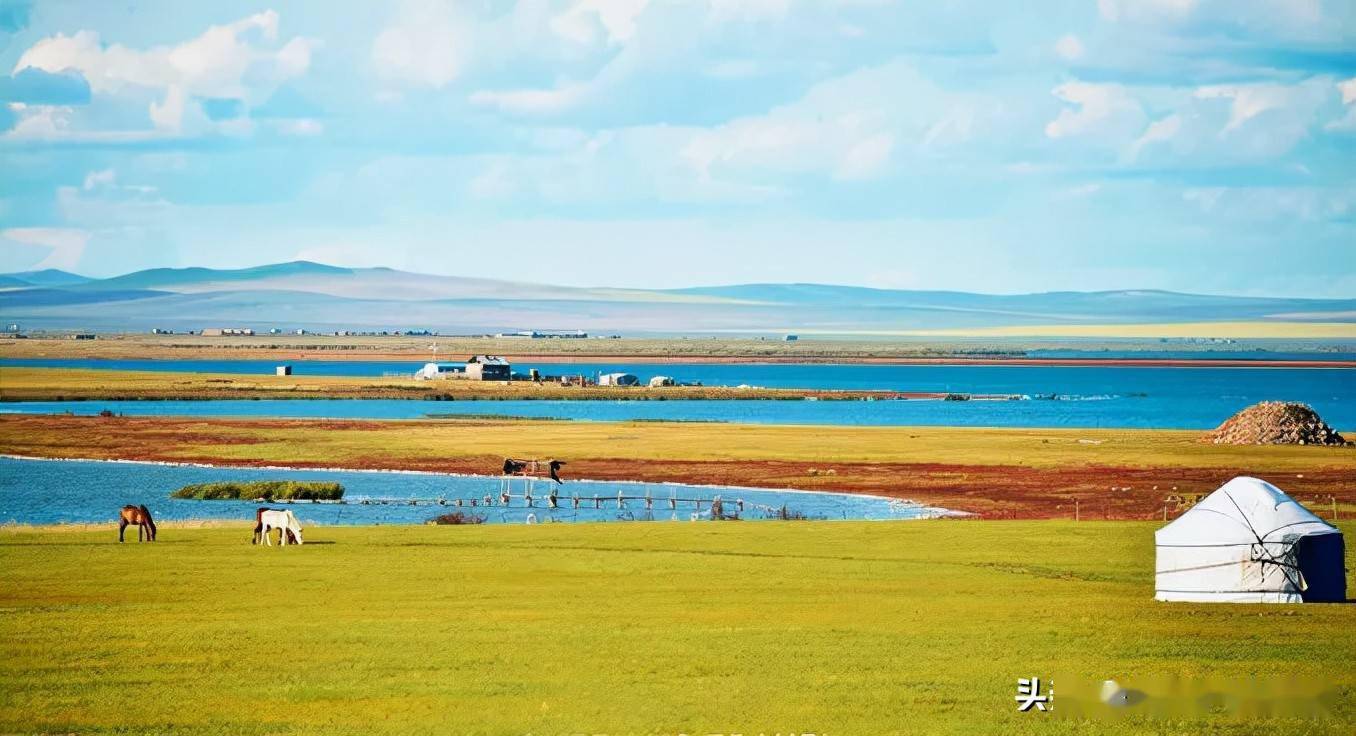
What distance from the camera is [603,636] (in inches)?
1044

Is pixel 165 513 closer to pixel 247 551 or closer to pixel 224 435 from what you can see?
pixel 247 551

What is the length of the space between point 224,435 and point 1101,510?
52.5 meters

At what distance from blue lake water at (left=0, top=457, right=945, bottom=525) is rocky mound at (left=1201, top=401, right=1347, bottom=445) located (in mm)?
30663

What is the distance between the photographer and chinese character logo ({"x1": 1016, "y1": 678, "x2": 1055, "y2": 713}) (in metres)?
21.5

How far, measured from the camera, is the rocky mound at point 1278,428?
82.9 m

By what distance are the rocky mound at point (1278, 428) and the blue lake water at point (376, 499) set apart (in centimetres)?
3066

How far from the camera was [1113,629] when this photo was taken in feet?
89.5

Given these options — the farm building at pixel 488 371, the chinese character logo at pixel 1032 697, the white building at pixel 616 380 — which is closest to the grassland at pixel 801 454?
the chinese character logo at pixel 1032 697

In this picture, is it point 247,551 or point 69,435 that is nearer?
point 247,551

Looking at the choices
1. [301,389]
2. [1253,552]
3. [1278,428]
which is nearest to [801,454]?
[1278,428]

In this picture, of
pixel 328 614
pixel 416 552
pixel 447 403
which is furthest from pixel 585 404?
pixel 328 614

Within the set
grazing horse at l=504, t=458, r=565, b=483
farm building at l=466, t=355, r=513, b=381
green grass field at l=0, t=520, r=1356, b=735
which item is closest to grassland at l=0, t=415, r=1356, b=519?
grazing horse at l=504, t=458, r=565, b=483

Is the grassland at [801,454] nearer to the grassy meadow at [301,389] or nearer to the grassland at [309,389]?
the grassy meadow at [301,389]

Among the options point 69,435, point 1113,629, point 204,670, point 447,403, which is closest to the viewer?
point 204,670
